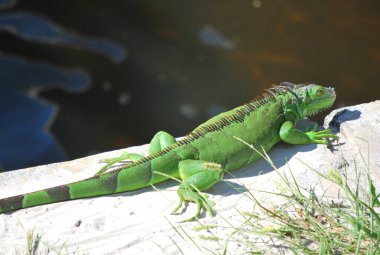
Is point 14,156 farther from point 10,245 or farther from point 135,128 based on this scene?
point 10,245

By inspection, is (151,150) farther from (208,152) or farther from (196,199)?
(196,199)

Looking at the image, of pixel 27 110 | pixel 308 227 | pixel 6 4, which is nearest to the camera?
pixel 308 227

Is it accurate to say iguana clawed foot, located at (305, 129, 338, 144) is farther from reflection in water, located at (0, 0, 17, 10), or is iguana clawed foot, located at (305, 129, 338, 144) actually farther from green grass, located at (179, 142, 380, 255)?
reflection in water, located at (0, 0, 17, 10)

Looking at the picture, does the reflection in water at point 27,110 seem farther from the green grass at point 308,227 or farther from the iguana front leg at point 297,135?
the green grass at point 308,227

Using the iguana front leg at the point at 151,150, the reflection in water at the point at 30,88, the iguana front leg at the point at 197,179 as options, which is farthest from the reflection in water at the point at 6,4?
the iguana front leg at the point at 197,179

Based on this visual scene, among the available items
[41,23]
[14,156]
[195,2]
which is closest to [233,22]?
[195,2]

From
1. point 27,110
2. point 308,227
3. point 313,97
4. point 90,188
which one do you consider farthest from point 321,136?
point 27,110
